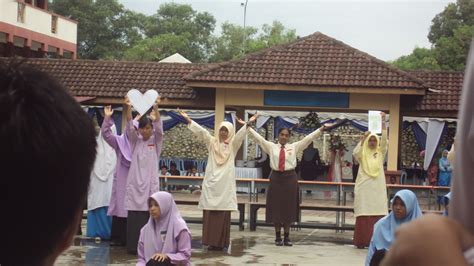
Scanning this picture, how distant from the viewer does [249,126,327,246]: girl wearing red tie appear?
12695 mm

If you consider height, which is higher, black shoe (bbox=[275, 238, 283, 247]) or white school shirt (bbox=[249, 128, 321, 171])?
white school shirt (bbox=[249, 128, 321, 171])

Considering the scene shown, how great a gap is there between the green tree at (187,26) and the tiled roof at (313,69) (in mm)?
45260

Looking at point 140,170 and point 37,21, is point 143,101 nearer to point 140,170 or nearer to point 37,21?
point 140,170

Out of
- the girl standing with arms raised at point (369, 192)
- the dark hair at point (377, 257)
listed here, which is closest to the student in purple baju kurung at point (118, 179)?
the girl standing with arms raised at point (369, 192)

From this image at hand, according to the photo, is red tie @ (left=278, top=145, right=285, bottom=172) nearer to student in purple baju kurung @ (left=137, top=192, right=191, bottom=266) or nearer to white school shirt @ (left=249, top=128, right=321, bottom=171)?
white school shirt @ (left=249, top=128, right=321, bottom=171)

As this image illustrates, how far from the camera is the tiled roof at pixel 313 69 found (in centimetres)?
1994

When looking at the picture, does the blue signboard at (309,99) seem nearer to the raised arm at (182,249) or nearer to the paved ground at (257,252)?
the paved ground at (257,252)

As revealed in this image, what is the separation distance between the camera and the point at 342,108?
2034 centimetres

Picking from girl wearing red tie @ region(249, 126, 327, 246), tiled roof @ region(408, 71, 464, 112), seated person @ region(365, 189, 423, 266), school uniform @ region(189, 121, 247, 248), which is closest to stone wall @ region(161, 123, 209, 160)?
tiled roof @ region(408, 71, 464, 112)

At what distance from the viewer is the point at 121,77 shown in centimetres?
2252

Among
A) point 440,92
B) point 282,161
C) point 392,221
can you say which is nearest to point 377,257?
point 392,221

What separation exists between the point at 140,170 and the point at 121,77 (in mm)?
11757

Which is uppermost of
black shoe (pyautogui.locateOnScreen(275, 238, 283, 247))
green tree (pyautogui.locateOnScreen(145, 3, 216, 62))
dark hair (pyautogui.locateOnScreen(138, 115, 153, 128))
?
green tree (pyautogui.locateOnScreen(145, 3, 216, 62))

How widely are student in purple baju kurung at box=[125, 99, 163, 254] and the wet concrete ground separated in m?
0.46
